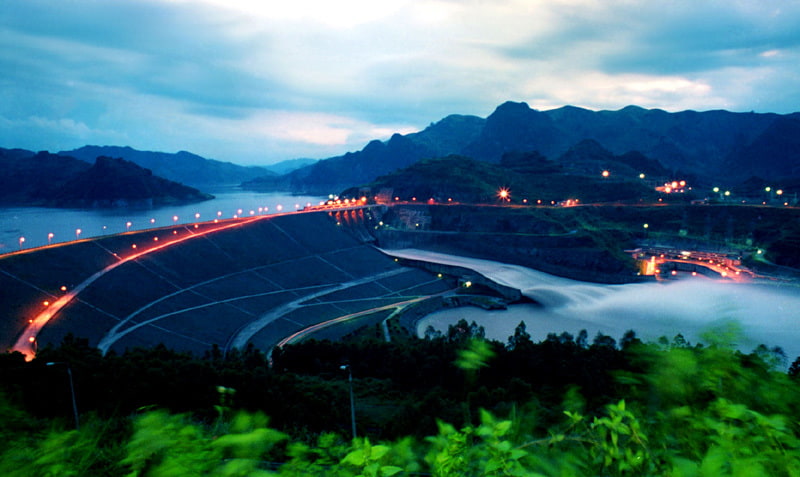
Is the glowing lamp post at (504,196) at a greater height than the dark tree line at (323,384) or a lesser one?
greater

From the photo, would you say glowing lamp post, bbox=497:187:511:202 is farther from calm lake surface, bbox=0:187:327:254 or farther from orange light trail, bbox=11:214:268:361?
orange light trail, bbox=11:214:268:361

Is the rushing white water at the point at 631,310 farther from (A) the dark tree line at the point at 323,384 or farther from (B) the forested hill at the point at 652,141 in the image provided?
(B) the forested hill at the point at 652,141

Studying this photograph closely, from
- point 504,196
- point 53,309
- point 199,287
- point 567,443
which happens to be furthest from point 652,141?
point 567,443

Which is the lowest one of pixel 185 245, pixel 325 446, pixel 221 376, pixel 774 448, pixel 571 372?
pixel 571 372

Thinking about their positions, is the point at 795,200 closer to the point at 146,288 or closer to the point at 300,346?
the point at 300,346


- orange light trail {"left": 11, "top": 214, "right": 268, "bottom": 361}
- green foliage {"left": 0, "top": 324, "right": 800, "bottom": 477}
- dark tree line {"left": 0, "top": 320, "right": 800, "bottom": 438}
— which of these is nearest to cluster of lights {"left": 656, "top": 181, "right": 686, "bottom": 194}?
dark tree line {"left": 0, "top": 320, "right": 800, "bottom": 438}

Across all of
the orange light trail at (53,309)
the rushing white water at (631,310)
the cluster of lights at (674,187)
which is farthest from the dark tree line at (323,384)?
the cluster of lights at (674,187)

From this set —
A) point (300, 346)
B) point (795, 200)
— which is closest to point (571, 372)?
point (300, 346)
